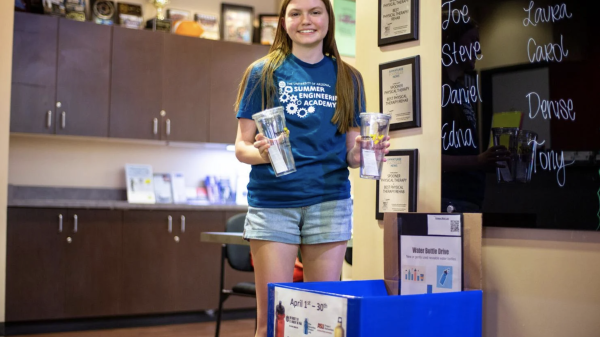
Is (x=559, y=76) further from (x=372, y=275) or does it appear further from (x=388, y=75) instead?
(x=372, y=275)

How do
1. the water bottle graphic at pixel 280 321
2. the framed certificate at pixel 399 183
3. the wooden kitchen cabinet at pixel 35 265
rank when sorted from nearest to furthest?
Result: the water bottle graphic at pixel 280 321 → the framed certificate at pixel 399 183 → the wooden kitchen cabinet at pixel 35 265

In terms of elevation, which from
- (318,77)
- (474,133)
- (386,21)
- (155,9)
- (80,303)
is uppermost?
(155,9)

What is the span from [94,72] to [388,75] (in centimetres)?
330

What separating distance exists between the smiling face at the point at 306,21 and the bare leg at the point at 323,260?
615mm

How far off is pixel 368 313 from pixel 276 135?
57 cm

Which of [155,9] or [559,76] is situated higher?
[155,9]

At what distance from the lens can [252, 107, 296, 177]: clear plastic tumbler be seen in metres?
1.80

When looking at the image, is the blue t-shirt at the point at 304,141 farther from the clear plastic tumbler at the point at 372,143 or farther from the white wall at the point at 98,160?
the white wall at the point at 98,160

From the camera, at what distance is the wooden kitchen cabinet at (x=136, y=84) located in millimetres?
5234

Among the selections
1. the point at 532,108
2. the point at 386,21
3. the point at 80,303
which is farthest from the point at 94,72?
the point at 532,108

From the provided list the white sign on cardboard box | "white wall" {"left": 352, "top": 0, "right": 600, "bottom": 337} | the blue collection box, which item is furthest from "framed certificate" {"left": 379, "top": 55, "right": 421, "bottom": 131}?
the white sign on cardboard box

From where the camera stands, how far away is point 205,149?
19.3 ft

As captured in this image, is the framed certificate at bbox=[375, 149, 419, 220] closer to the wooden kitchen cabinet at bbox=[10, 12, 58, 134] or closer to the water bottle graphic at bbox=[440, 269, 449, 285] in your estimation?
the water bottle graphic at bbox=[440, 269, 449, 285]

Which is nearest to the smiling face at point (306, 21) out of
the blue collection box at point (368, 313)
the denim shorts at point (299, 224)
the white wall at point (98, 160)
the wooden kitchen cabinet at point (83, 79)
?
the denim shorts at point (299, 224)
